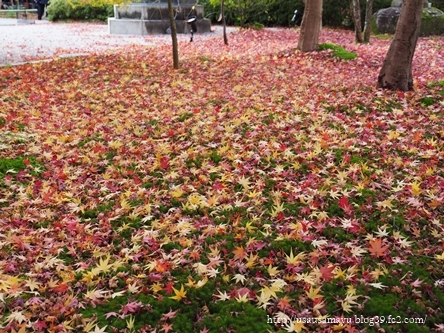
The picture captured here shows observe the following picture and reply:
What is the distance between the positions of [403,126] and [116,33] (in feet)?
59.0

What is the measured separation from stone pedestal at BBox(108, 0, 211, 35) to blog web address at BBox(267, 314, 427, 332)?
20.1 m

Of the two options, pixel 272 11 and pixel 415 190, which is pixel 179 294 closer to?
pixel 415 190

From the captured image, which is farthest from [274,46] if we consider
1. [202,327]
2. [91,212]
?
[202,327]

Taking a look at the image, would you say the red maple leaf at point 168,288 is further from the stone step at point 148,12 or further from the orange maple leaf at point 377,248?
the stone step at point 148,12

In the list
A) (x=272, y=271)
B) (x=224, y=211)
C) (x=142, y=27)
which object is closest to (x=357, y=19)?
(x=142, y=27)

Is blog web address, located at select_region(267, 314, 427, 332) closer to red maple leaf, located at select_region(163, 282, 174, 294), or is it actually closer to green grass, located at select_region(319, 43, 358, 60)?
red maple leaf, located at select_region(163, 282, 174, 294)

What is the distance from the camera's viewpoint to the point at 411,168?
496cm

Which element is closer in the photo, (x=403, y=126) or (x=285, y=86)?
(x=403, y=126)

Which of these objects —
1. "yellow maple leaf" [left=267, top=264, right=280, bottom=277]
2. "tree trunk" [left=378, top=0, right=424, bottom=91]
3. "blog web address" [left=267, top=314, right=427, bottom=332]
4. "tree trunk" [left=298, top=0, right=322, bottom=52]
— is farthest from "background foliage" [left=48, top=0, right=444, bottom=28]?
"blog web address" [left=267, top=314, right=427, bottom=332]

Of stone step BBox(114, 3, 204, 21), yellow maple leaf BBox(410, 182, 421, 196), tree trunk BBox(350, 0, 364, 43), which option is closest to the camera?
yellow maple leaf BBox(410, 182, 421, 196)

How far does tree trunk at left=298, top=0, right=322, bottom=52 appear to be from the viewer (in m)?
12.5

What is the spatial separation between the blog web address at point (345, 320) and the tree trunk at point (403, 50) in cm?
610

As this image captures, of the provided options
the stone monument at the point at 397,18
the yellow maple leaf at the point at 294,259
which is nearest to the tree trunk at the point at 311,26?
the stone monument at the point at 397,18

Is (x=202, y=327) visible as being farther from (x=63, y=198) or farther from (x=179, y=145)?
(x=179, y=145)
